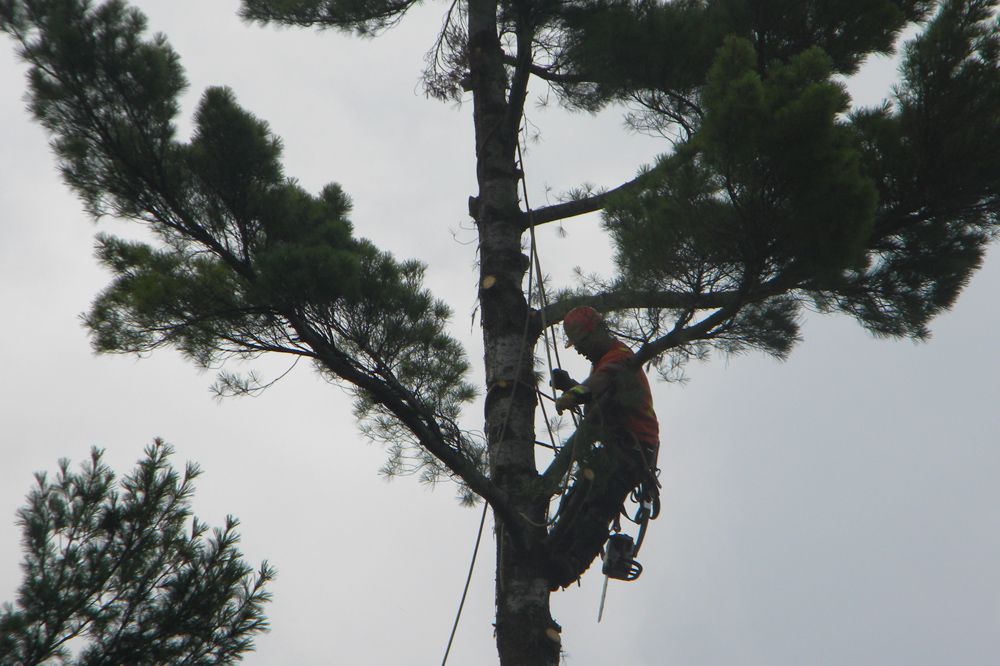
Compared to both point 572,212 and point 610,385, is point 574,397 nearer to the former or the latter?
point 610,385

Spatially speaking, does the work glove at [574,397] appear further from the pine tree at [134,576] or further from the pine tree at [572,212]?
the pine tree at [134,576]

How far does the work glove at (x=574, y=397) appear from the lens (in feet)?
11.3

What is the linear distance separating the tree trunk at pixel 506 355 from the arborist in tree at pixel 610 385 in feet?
0.67

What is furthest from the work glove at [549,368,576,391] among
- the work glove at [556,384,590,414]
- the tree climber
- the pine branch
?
the pine branch

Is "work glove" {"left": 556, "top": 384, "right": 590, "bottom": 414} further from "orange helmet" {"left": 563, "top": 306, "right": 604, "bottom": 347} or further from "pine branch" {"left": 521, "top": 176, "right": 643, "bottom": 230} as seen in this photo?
"pine branch" {"left": 521, "top": 176, "right": 643, "bottom": 230}

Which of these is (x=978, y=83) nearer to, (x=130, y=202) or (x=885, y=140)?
(x=885, y=140)

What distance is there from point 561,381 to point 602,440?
52 cm

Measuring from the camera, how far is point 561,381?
3648mm

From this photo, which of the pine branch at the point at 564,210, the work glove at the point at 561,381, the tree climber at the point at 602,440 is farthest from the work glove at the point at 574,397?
the pine branch at the point at 564,210

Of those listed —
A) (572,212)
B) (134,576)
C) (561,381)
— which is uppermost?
(572,212)

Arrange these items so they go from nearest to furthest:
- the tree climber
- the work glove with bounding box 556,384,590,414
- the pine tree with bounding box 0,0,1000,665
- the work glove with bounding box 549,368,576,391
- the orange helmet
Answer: the pine tree with bounding box 0,0,1000,665 → the tree climber → the orange helmet → the work glove with bounding box 556,384,590,414 → the work glove with bounding box 549,368,576,391

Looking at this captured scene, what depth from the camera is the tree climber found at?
10.4ft

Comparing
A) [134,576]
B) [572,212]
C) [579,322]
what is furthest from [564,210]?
[134,576]

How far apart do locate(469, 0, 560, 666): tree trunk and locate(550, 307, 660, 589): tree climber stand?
0.15 metres
